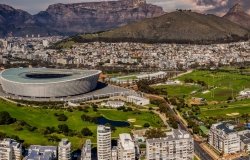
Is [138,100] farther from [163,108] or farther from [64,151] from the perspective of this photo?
[64,151]

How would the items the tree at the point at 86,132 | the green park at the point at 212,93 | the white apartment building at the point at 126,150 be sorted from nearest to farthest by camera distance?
the white apartment building at the point at 126,150 → the tree at the point at 86,132 → the green park at the point at 212,93

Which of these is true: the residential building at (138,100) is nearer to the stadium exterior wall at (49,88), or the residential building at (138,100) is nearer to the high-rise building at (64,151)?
the stadium exterior wall at (49,88)

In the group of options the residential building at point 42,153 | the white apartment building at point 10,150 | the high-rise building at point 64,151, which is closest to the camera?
the residential building at point 42,153

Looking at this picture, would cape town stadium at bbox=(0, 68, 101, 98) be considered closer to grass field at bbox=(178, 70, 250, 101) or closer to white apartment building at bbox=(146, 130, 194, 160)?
grass field at bbox=(178, 70, 250, 101)

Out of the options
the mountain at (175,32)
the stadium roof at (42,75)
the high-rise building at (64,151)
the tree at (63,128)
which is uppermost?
the mountain at (175,32)

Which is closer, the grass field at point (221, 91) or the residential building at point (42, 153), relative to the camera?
the residential building at point (42, 153)

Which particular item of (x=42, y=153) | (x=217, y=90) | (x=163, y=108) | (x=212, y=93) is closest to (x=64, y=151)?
(x=42, y=153)

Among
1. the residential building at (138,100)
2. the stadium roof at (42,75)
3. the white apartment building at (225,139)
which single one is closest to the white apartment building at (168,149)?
the white apartment building at (225,139)
